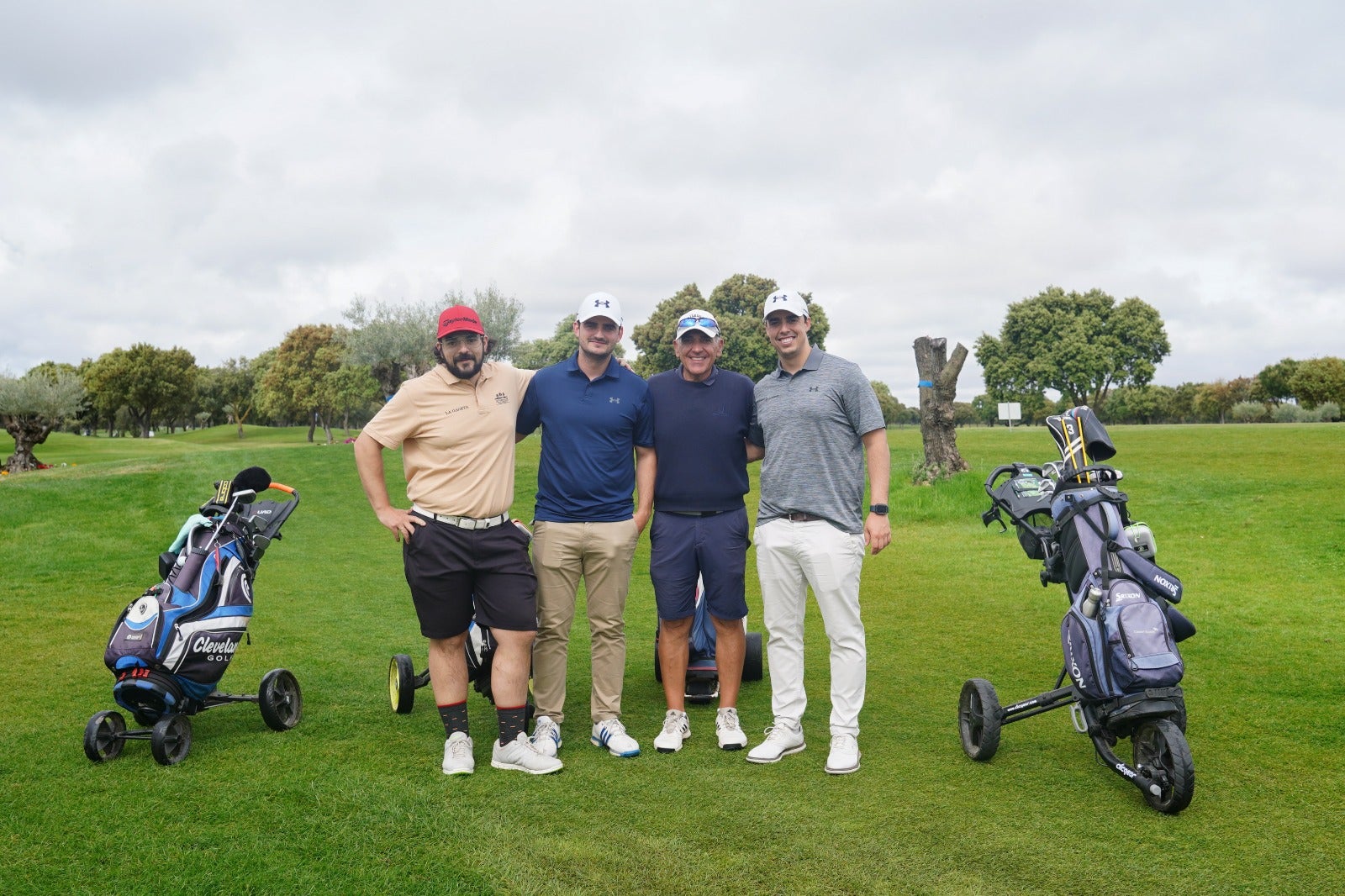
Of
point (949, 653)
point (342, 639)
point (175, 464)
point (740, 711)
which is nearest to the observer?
point (740, 711)

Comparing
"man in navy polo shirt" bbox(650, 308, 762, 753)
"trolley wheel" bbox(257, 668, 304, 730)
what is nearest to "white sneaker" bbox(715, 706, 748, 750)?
"man in navy polo shirt" bbox(650, 308, 762, 753)

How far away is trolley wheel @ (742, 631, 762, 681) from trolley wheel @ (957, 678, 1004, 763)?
179 centimetres

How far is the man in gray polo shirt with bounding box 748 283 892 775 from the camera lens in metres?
4.75

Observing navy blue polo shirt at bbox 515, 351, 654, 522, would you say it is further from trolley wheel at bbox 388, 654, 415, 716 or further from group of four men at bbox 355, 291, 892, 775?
trolley wheel at bbox 388, 654, 415, 716

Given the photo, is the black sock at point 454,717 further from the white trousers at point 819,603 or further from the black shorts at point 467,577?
the white trousers at point 819,603

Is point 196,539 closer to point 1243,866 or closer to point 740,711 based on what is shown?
point 740,711

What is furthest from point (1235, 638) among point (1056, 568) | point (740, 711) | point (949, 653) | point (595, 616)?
point (595, 616)

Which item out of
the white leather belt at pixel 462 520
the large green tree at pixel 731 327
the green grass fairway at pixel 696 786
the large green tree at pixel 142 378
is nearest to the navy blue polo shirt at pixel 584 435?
the white leather belt at pixel 462 520

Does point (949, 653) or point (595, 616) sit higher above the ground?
point (595, 616)

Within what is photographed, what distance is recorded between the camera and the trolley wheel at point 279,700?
5.02 metres

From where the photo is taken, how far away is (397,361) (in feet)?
135

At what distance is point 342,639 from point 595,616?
3.45 meters

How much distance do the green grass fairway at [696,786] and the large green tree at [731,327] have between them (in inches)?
Answer: 1436

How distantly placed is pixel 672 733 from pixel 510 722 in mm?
842
